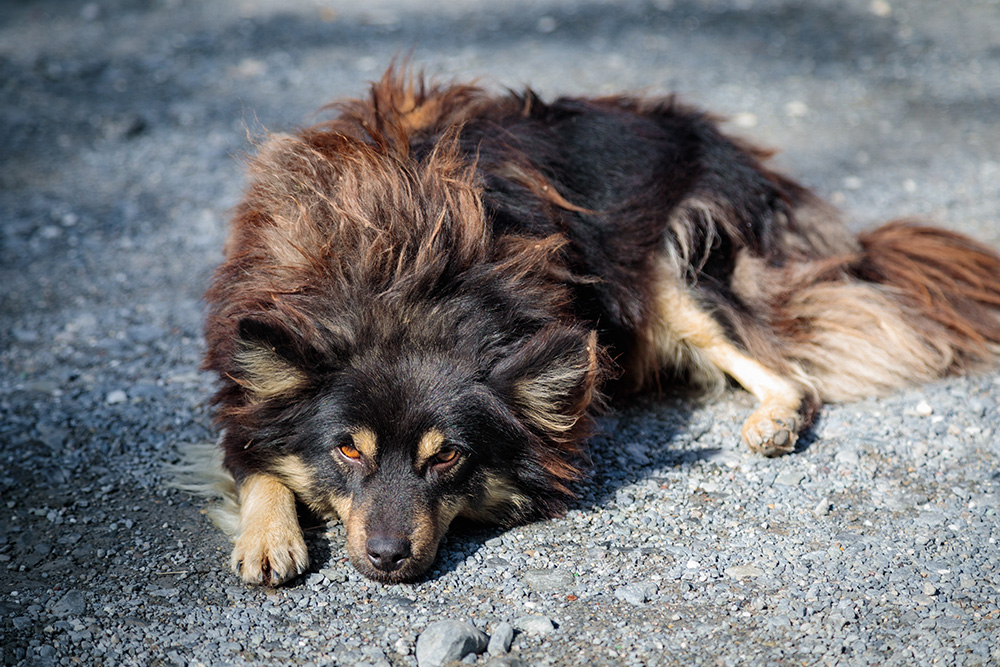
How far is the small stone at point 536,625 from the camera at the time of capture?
299cm

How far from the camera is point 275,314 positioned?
3309 millimetres

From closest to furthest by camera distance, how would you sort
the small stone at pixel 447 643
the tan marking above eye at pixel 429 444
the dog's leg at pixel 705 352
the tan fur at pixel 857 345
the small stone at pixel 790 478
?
the small stone at pixel 447 643, the tan marking above eye at pixel 429 444, the small stone at pixel 790 478, the dog's leg at pixel 705 352, the tan fur at pixel 857 345

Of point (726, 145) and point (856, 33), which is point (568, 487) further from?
point (856, 33)

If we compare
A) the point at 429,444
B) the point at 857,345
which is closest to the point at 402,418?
the point at 429,444

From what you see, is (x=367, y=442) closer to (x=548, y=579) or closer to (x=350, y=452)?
(x=350, y=452)

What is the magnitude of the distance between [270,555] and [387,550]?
45 centimetres

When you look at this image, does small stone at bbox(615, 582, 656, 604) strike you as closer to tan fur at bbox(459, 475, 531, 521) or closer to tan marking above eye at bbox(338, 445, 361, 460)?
tan fur at bbox(459, 475, 531, 521)

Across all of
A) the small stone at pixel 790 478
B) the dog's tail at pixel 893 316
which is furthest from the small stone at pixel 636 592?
the dog's tail at pixel 893 316

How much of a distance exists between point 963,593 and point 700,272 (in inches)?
74.4

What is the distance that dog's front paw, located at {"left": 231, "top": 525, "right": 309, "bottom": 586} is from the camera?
3.18 meters

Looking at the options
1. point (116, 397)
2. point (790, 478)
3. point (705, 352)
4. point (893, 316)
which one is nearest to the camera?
point (790, 478)

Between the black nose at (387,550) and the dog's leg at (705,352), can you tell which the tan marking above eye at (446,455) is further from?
the dog's leg at (705,352)

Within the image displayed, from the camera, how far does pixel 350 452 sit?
329cm

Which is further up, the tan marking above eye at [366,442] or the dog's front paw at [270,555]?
the tan marking above eye at [366,442]
